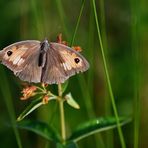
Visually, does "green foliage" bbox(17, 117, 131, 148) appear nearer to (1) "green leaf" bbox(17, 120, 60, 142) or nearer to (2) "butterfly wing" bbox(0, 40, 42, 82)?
(1) "green leaf" bbox(17, 120, 60, 142)

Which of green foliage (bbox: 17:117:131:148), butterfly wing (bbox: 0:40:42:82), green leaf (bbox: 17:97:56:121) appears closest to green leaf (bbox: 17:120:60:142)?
green foliage (bbox: 17:117:131:148)

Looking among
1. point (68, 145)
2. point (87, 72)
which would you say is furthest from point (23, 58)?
point (87, 72)

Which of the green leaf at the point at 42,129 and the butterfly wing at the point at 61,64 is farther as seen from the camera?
the green leaf at the point at 42,129

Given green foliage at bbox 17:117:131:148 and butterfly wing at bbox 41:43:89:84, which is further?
green foliage at bbox 17:117:131:148

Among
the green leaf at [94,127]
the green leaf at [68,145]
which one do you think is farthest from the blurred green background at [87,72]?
the green leaf at [68,145]

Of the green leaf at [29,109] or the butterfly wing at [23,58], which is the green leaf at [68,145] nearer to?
the green leaf at [29,109]

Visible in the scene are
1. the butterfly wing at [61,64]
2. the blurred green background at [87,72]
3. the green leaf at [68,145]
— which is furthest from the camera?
the blurred green background at [87,72]

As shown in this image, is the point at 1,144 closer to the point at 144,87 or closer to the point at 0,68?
the point at 0,68
